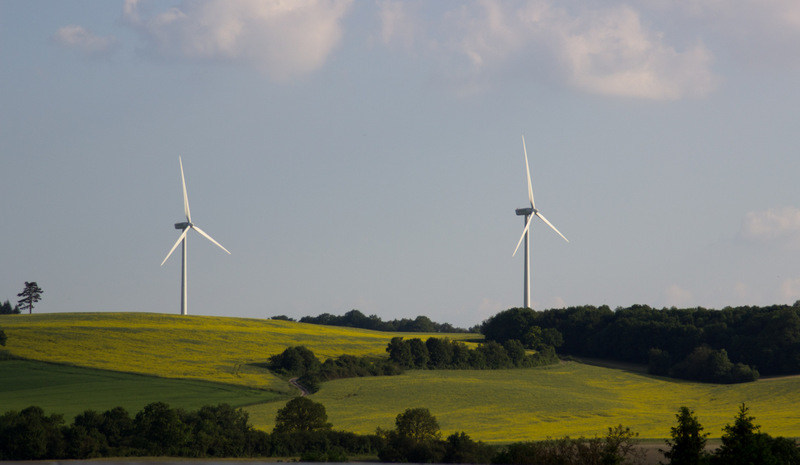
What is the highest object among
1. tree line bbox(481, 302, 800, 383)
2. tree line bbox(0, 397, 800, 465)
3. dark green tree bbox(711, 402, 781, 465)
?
tree line bbox(481, 302, 800, 383)

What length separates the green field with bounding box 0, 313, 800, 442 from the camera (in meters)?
70.8

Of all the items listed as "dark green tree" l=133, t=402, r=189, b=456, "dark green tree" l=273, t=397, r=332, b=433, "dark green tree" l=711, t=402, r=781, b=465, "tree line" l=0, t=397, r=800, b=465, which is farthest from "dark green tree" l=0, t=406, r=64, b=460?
"dark green tree" l=711, t=402, r=781, b=465

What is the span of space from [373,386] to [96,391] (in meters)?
25.7

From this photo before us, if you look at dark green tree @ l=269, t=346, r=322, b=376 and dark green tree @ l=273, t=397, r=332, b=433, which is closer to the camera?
dark green tree @ l=273, t=397, r=332, b=433

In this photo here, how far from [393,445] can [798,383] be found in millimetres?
65692

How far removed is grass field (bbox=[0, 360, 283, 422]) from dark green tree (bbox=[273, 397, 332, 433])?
13.7 metres

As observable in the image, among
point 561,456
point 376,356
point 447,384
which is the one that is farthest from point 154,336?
point 561,456

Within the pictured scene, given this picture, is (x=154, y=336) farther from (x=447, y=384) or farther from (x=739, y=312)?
(x=739, y=312)

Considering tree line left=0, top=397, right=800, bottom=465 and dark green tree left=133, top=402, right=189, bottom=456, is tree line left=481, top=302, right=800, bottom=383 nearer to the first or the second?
tree line left=0, top=397, right=800, bottom=465

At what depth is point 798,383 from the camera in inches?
3866

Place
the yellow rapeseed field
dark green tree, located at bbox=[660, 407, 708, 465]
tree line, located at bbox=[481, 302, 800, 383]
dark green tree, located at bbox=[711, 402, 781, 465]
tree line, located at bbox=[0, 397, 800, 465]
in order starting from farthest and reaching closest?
tree line, located at bbox=[481, 302, 800, 383]
the yellow rapeseed field
tree line, located at bbox=[0, 397, 800, 465]
dark green tree, located at bbox=[660, 407, 708, 465]
dark green tree, located at bbox=[711, 402, 781, 465]

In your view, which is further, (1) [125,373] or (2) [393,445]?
(1) [125,373]

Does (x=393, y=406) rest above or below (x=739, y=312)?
below

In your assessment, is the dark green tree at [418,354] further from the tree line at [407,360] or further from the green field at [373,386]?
the green field at [373,386]
